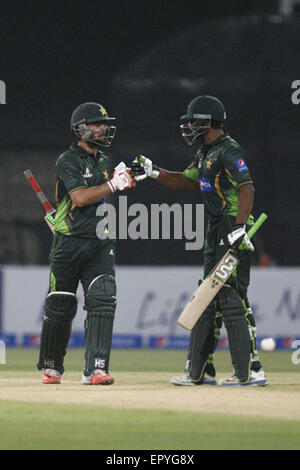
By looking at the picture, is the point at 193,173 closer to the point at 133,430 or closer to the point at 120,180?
the point at 120,180

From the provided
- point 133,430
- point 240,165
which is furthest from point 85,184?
point 133,430

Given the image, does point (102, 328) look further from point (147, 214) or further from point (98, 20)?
point (98, 20)

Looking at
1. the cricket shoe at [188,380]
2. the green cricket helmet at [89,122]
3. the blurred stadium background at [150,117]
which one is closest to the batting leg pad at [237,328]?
the cricket shoe at [188,380]

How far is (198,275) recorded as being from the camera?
41.4 ft

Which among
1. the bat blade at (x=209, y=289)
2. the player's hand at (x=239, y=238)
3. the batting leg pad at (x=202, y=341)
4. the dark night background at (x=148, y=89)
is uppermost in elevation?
the dark night background at (x=148, y=89)

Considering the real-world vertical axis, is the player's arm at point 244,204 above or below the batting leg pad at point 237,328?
above

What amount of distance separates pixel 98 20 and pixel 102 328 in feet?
26.9

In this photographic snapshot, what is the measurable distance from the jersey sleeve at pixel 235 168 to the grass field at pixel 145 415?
4.26 ft

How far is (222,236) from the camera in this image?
7.59m

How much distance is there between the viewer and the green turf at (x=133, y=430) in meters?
Answer: 5.25

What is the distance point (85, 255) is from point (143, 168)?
673 millimetres

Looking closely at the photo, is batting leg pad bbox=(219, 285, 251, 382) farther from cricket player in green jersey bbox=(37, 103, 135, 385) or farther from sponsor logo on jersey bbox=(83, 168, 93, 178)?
sponsor logo on jersey bbox=(83, 168, 93, 178)

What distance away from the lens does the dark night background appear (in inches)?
542

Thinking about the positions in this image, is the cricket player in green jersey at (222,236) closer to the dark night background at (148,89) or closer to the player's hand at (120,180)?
the player's hand at (120,180)
